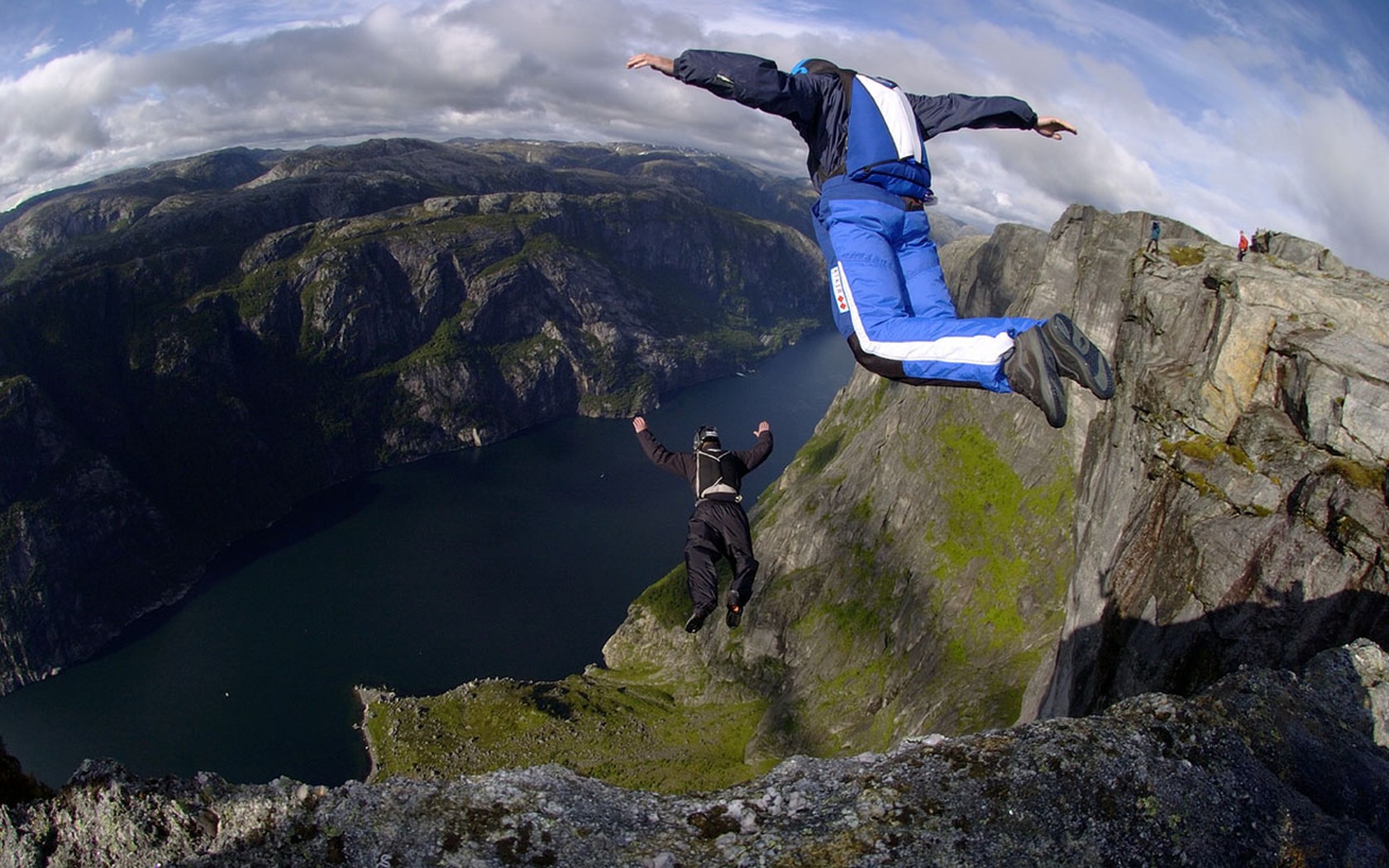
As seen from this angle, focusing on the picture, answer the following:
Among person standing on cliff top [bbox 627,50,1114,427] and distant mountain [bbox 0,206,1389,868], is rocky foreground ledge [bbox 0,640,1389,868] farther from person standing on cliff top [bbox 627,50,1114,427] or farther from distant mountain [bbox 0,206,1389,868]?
person standing on cliff top [bbox 627,50,1114,427]

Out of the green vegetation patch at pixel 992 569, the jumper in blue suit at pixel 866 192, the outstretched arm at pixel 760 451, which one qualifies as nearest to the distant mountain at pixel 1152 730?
the jumper in blue suit at pixel 866 192

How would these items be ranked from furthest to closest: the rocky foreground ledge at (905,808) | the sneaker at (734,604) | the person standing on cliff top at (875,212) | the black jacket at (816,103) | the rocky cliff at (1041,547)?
the rocky cliff at (1041,547), the sneaker at (734,604), the black jacket at (816,103), the person standing on cliff top at (875,212), the rocky foreground ledge at (905,808)

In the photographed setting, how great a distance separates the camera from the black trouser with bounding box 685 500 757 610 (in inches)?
545

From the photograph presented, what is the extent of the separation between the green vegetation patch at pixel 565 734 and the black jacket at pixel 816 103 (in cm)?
8114

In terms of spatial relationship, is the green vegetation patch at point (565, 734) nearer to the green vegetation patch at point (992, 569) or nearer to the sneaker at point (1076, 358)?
the green vegetation patch at point (992, 569)

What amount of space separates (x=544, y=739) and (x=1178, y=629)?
82.6 meters

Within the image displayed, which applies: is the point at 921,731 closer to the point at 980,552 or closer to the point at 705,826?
the point at 980,552

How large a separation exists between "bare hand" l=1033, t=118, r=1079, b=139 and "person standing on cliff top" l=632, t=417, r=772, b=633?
661cm

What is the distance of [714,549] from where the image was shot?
47.1ft

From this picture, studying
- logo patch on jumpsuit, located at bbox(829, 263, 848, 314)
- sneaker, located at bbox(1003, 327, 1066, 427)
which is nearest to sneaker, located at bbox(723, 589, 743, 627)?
logo patch on jumpsuit, located at bbox(829, 263, 848, 314)

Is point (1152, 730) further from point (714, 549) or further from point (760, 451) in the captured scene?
→ point (760, 451)

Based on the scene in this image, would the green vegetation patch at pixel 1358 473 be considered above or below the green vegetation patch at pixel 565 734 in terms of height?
above

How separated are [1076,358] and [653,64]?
6.26m

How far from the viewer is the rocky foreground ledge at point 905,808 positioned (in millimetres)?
7625
